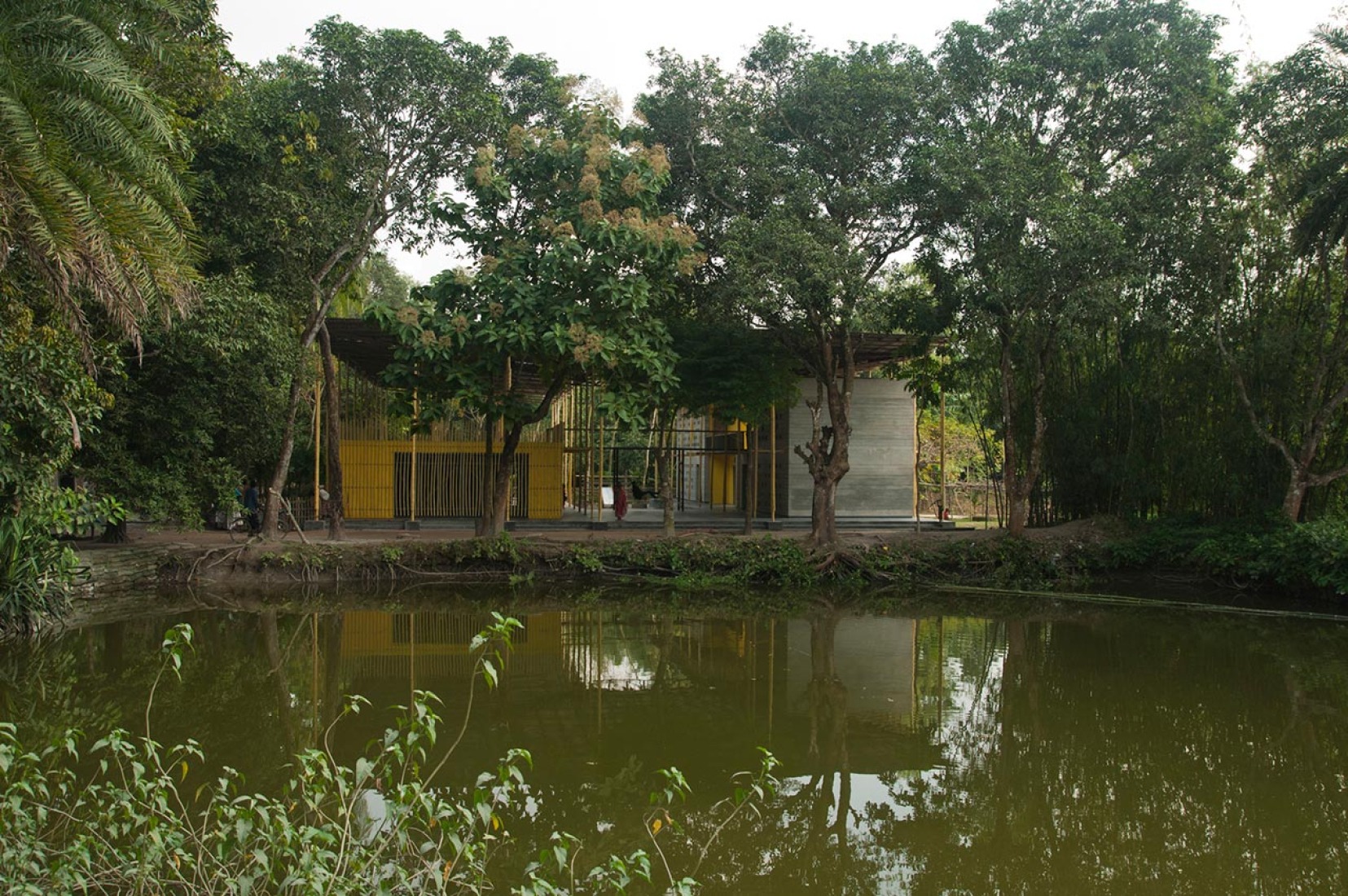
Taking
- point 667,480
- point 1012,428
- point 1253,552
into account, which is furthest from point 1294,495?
point 667,480

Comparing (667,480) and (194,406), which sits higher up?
(194,406)

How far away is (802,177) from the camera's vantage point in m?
16.9

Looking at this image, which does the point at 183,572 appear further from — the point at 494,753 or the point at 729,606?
the point at 494,753

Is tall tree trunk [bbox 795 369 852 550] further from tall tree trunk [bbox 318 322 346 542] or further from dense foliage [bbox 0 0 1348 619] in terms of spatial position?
tall tree trunk [bbox 318 322 346 542]

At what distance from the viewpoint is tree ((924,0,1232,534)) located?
51.7ft

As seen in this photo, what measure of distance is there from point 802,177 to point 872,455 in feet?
27.7

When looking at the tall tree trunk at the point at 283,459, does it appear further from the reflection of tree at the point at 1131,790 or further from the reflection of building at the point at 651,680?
the reflection of tree at the point at 1131,790

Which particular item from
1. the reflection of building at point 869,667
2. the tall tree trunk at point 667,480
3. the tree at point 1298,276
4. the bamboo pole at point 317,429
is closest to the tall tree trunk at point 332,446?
the bamboo pole at point 317,429

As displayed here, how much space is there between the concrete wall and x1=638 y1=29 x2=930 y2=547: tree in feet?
15.7

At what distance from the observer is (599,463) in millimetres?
Result: 22312

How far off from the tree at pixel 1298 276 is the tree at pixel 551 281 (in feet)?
28.9

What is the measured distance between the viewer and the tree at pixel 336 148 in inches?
625

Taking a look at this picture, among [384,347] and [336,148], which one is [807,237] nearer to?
[336,148]

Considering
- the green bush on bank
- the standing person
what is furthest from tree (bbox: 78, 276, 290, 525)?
the green bush on bank
